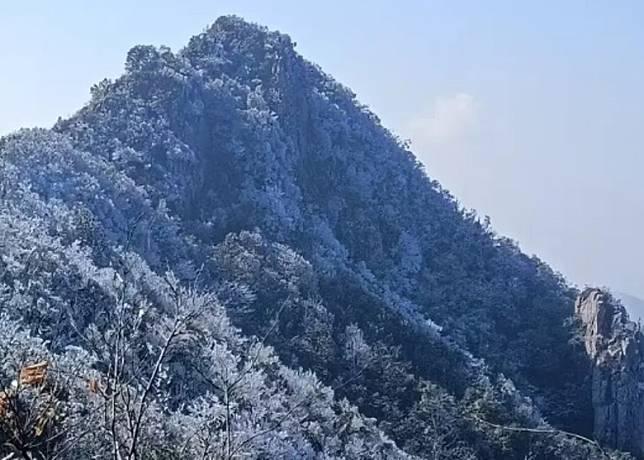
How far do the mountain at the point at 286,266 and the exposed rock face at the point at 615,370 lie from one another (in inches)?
36.1

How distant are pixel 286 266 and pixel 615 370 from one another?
76.0 feet

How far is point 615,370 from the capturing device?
57344 mm

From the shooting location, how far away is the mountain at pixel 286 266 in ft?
Answer: 94.5

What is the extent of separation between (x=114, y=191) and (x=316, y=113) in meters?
29.8

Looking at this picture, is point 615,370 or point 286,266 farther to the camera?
point 615,370

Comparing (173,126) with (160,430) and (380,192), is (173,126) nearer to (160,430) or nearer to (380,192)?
(380,192)

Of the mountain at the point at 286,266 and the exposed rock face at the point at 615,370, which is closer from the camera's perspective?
the mountain at the point at 286,266

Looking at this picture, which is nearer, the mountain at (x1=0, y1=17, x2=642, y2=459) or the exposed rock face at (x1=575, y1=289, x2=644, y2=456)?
the mountain at (x1=0, y1=17, x2=642, y2=459)

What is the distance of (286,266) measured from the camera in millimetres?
49938

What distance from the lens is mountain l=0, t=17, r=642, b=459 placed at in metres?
28.8

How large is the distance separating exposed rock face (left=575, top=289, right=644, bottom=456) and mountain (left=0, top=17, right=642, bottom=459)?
3.01 ft

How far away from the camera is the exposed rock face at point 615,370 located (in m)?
54.5

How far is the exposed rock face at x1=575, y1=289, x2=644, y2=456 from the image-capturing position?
179ft

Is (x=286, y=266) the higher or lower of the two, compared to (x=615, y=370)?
lower
